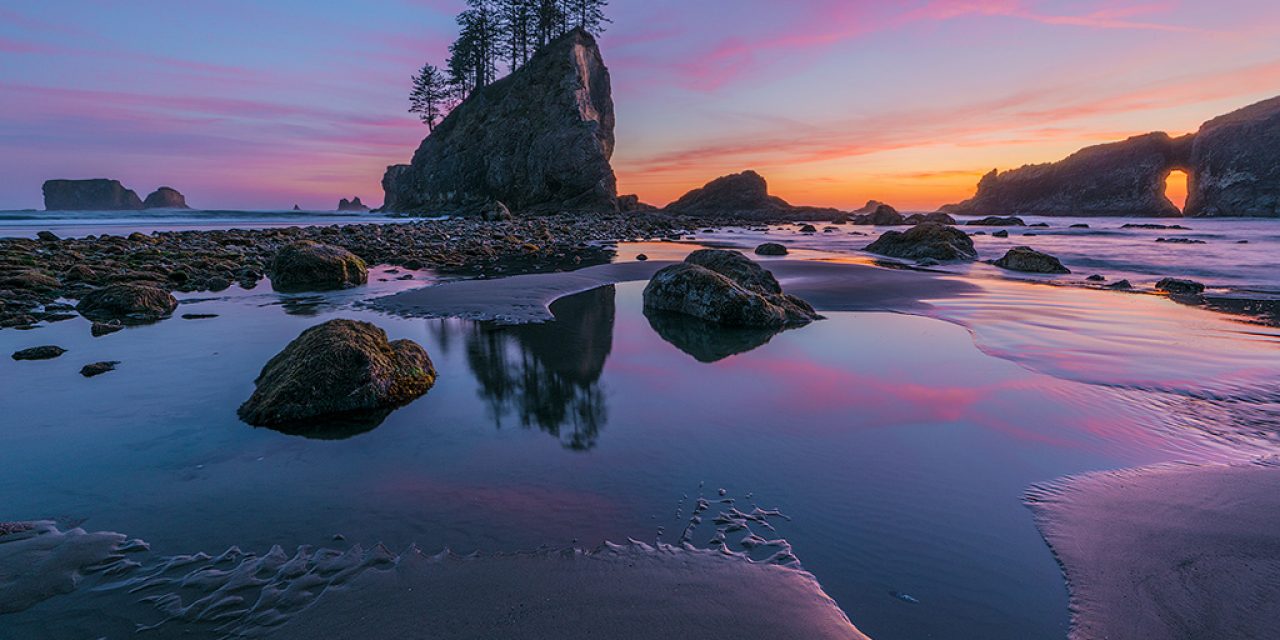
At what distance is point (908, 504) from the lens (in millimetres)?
3855

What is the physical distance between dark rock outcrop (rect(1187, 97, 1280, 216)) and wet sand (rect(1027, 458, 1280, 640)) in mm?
105243

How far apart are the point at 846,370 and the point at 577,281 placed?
9357 millimetres

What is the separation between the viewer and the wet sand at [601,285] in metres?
11.1

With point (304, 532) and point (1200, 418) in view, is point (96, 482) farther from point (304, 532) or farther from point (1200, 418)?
point (1200, 418)

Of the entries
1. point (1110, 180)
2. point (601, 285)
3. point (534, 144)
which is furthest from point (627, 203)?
point (1110, 180)

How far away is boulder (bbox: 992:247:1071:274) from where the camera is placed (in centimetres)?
1955

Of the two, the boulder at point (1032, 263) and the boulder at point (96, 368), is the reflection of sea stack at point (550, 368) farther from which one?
the boulder at point (1032, 263)

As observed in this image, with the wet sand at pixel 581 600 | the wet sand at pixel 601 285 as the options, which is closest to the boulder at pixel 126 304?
the wet sand at pixel 601 285

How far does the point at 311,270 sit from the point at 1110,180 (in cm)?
12344

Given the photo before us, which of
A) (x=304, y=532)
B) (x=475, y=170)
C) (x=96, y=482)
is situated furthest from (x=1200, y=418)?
(x=475, y=170)

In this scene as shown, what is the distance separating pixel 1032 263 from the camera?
20.0m

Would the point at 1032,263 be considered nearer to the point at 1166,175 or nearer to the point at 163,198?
the point at 1166,175

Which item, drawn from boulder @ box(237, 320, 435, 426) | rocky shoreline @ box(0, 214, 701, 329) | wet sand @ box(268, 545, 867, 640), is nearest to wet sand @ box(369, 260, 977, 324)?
rocky shoreline @ box(0, 214, 701, 329)

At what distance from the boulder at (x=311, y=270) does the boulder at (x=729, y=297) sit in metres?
8.62
